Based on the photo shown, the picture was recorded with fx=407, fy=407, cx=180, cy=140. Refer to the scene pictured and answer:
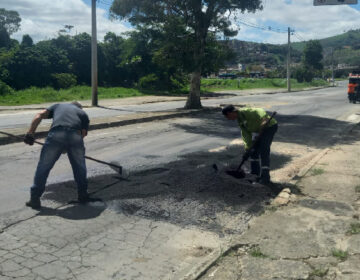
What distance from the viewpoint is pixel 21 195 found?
566 centimetres

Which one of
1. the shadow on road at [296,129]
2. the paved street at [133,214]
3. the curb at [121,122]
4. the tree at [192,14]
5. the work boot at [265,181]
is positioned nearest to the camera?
the paved street at [133,214]

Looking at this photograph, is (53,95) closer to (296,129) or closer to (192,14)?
(192,14)

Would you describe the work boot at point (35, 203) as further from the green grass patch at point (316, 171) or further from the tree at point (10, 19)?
the tree at point (10, 19)

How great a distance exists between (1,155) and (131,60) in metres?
30.8

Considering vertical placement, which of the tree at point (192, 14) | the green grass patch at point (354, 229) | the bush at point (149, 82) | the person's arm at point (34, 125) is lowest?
the green grass patch at point (354, 229)

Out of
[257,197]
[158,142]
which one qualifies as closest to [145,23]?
[158,142]

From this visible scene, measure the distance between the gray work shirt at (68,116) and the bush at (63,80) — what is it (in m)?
28.8

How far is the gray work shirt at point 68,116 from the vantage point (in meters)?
5.30

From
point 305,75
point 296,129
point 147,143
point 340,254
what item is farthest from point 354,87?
point 305,75

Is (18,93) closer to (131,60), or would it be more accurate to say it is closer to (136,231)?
(131,60)

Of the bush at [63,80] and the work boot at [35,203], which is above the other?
the bush at [63,80]

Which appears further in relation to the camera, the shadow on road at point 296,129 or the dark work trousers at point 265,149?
the shadow on road at point 296,129

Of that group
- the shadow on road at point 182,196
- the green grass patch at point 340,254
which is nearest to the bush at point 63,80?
the shadow on road at point 182,196

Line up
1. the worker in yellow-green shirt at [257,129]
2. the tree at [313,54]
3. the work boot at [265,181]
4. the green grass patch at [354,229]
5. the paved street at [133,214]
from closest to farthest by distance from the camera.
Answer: the paved street at [133,214]
the green grass patch at [354,229]
the worker in yellow-green shirt at [257,129]
the work boot at [265,181]
the tree at [313,54]
